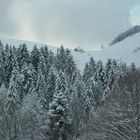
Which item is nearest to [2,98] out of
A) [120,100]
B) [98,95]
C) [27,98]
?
[27,98]

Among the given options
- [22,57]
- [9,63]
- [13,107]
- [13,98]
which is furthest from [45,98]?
[22,57]

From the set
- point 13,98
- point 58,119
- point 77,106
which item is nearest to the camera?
point 58,119

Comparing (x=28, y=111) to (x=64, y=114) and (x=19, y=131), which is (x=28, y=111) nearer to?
(x=19, y=131)

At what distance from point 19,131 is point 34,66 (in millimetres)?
38605

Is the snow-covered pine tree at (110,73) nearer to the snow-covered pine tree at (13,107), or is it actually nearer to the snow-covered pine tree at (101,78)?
the snow-covered pine tree at (101,78)

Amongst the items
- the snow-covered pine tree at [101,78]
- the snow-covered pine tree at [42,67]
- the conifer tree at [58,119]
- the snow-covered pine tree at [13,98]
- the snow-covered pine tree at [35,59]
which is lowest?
the conifer tree at [58,119]

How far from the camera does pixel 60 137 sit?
51906 mm

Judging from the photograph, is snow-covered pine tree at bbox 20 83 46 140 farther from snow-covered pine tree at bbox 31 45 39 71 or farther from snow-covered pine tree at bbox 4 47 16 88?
snow-covered pine tree at bbox 31 45 39 71

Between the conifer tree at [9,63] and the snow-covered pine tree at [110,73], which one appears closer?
the snow-covered pine tree at [110,73]

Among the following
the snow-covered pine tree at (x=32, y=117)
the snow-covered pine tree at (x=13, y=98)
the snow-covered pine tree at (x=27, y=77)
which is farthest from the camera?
the snow-covered pine tree at (x=27, y=77)

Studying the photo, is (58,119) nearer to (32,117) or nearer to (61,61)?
(32,117)

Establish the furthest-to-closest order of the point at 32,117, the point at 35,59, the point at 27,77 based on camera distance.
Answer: the point at 35,59 < the point at 27,77 < the point at 32,117

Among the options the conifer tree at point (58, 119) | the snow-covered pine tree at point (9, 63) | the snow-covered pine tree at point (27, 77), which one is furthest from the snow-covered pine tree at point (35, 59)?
the conifer tree at point (58, 119)

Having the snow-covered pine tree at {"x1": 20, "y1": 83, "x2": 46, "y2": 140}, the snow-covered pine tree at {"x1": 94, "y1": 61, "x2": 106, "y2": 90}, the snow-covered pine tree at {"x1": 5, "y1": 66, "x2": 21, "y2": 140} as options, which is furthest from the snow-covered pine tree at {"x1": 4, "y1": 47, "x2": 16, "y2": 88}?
the snow-covered pine tree at {"x1": 94, "y1": 61, "x2": 106, "y2": 90}
